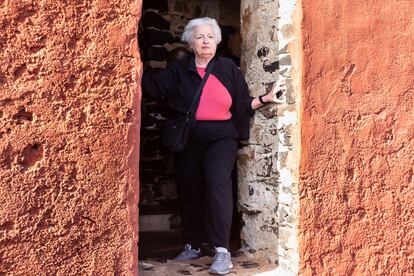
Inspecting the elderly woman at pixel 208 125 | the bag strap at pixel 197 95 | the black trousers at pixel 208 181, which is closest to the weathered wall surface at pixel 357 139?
the elderly woman at pixel 208 125

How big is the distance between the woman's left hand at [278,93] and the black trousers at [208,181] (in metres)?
0.37

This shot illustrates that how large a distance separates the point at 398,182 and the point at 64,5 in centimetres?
204

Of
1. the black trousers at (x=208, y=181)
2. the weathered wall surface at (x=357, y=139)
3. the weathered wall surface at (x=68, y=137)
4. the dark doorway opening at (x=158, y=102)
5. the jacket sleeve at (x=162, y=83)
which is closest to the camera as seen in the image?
the weathered wall surface at (x=68, y=137)

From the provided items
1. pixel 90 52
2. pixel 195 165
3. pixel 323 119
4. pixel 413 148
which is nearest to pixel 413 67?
Result: pixel 413 148

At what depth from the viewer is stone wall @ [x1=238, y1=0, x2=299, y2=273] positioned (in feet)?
10.9

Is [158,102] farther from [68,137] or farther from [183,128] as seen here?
[68,137]

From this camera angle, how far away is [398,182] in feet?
11.2

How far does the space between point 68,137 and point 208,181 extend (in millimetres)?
1077

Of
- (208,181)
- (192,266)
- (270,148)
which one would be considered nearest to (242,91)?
(270,148)

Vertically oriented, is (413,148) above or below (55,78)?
below

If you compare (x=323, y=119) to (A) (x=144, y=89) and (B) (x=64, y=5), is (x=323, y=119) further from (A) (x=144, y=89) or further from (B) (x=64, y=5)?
(B) (x=64, y=5)

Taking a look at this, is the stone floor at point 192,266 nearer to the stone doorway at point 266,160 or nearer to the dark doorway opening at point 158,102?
the stone doorway at point 266,160

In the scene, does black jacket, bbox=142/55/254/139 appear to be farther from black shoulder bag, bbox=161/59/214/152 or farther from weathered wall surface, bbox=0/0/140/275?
weathered wall surface, bbox=0/0/140/275

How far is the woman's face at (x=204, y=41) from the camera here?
12.3 ft
